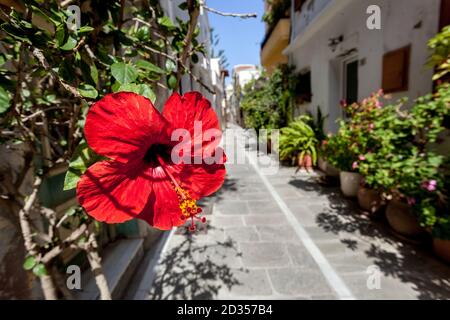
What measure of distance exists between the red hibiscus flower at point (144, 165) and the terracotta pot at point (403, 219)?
145 inches

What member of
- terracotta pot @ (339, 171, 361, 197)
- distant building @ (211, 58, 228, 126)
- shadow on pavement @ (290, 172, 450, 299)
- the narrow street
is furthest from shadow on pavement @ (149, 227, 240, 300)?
distant building @ (211, 58, 228, 126)

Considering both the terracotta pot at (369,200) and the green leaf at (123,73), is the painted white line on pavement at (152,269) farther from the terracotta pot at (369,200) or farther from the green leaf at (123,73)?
the terracotta pot at (369,200)

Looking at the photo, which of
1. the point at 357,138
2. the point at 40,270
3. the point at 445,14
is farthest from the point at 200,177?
the point at 445,14

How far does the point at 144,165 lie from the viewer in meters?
0.52

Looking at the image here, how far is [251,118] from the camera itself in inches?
448

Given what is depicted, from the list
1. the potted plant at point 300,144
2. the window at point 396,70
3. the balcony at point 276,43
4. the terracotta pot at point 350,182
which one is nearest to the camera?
the window at point 396,70

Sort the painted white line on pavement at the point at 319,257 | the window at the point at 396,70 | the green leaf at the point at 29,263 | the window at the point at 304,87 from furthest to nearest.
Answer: the window at the point at 304,87, the window at the point at 396,70, the painted white line on pavement at the point at 319,257, the green leaf at the point at 29,263

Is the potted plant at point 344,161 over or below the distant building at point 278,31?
below

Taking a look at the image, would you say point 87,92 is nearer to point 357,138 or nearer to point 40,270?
point 40,270

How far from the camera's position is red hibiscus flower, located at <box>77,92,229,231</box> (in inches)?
16.4

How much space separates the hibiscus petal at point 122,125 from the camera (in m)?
0.40

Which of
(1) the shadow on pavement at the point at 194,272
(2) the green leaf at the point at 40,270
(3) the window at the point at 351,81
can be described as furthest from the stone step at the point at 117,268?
(3) the window at the point at 351,81
